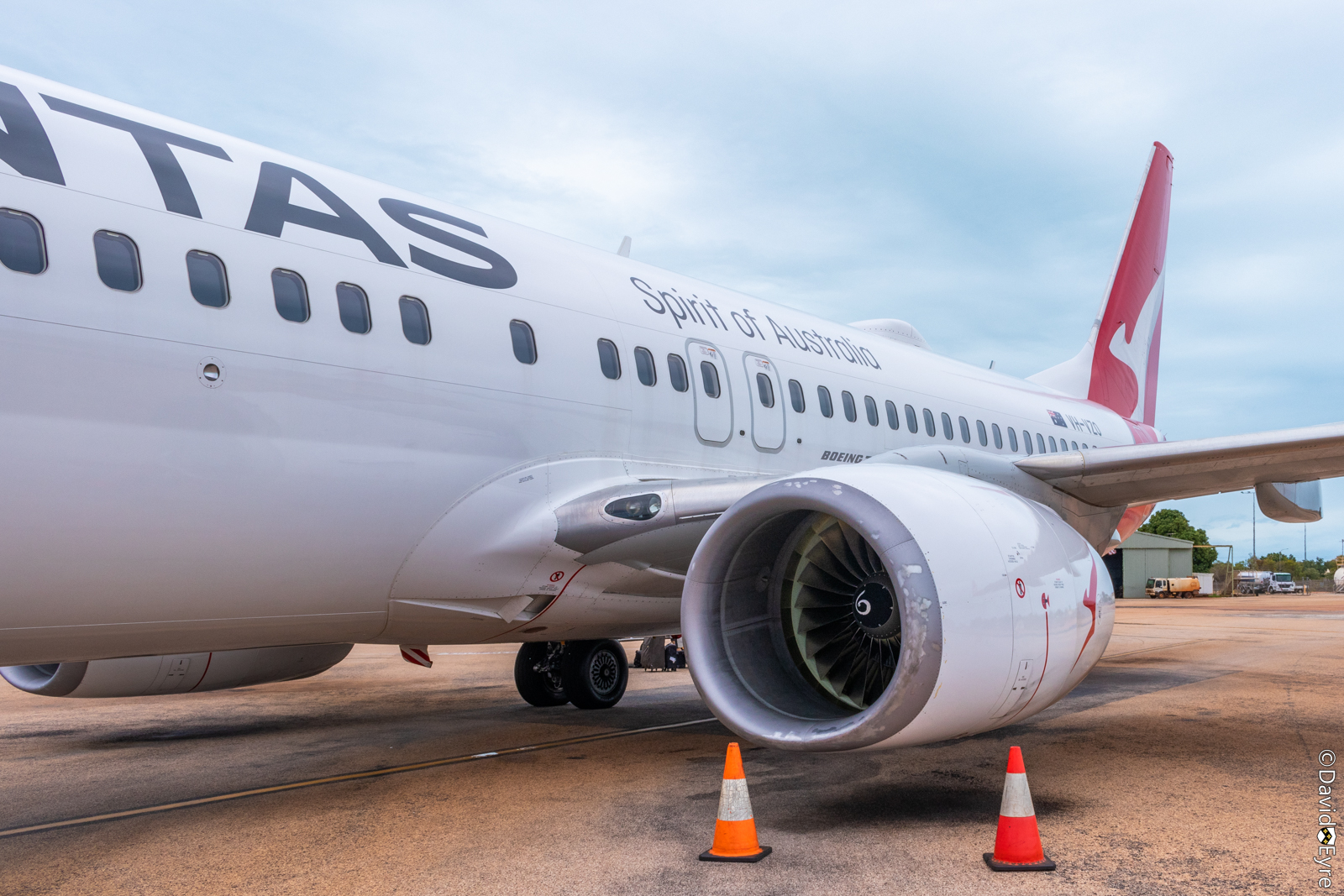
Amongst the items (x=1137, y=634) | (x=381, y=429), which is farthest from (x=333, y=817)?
(x=1137, y=634)

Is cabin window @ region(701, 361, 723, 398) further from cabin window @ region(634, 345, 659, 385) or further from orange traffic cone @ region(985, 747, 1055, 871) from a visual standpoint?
orange traffic cone @ region(985, 747, 1055, 871)

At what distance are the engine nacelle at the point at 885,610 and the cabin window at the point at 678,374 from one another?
1850mm

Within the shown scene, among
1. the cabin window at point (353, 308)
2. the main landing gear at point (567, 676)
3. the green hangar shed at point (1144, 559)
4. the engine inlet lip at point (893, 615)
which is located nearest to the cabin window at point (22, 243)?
the cabin window at point (353, 308)

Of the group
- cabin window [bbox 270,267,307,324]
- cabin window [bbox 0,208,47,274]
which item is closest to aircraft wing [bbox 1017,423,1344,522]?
cabin window [bbox 270,267,307,324]

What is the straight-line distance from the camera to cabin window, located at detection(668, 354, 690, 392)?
736cm

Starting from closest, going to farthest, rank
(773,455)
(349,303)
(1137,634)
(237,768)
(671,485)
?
(349,303) → (671,485) → (237,768) → (773,455) → (1137,634)

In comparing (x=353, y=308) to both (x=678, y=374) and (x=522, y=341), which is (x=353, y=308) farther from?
(x=678, y=374)

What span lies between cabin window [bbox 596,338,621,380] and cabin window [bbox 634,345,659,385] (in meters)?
0.17

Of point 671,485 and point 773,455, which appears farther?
point 773,455

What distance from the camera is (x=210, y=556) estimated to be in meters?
4.80

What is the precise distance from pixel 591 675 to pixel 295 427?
6.07 m

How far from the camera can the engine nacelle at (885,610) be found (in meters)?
4.72

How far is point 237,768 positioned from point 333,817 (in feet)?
7.00

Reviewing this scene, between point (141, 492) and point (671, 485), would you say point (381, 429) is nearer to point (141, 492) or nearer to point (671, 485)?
point (141, 492)
